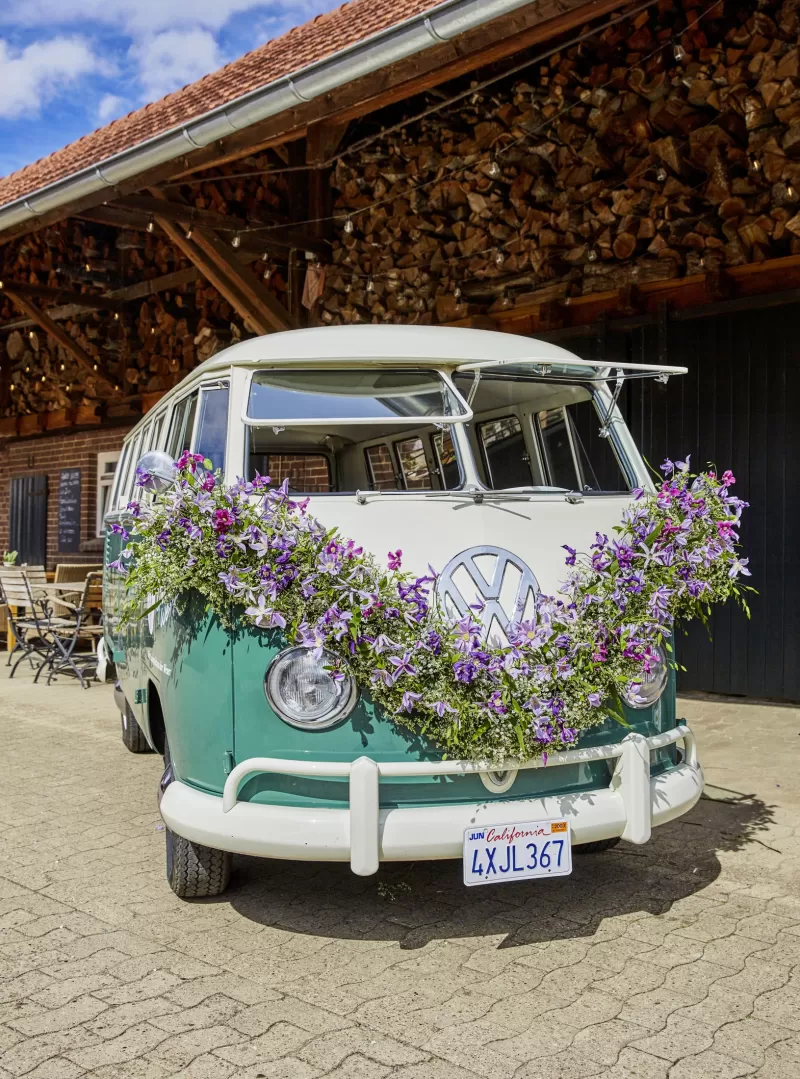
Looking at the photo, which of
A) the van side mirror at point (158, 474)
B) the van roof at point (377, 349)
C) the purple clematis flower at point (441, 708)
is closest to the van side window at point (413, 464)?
the van roof at point (377, 349)

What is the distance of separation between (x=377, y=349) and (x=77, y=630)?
6336 mm

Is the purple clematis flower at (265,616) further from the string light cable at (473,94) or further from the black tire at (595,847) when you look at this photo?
the string light cable at (473,94)

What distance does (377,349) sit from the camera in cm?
399

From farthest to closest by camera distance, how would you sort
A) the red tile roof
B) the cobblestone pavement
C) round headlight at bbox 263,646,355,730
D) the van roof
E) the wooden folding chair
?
the wooden folding chair
the red tile roof
the van roof
round headlight at bbox 263,646,355,730
the cobblestone pavement

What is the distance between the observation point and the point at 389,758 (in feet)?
10.8

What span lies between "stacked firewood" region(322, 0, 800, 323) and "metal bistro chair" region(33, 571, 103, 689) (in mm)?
3594

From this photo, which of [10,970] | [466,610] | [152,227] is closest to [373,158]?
[152,227]

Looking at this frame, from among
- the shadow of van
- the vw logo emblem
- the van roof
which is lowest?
the shadow of van

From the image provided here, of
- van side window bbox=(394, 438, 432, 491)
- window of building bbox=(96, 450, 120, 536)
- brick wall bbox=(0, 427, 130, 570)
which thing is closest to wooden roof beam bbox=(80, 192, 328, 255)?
brick wall bbox=(0, 427, 130, 570)

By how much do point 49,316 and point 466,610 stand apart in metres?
11.5

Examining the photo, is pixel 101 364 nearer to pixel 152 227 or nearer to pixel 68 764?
pixel 152 227

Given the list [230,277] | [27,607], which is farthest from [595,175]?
[27,607]

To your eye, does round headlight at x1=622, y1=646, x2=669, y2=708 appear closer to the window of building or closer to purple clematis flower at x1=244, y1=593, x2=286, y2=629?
purple clematis flower at x1=244, y1=593, x2=286, y2=629

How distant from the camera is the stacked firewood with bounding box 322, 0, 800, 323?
7.15 metres
